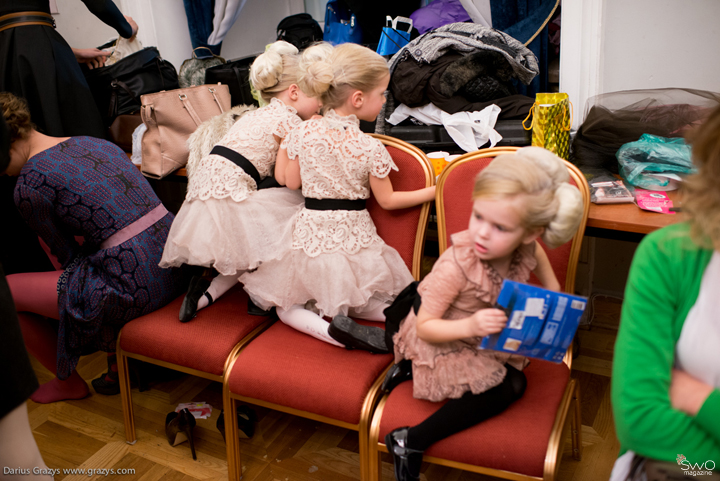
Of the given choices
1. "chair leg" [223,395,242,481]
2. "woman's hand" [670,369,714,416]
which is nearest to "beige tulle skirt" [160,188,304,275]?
"chair leg" [223,395,242,481]

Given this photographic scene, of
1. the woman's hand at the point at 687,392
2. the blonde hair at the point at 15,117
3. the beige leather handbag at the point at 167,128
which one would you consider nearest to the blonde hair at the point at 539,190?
the woman's hand at the point at 687,392

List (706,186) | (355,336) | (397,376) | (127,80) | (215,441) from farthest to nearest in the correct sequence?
Result: (127,80) < (215,441) < (355,336) < (397,376) < (706,186)

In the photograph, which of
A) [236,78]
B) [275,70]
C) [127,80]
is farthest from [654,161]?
[127,80]

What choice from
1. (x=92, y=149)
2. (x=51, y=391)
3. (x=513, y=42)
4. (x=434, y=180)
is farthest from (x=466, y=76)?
(x=51, y=391)

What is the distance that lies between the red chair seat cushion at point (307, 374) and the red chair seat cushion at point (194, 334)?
0.11 meters

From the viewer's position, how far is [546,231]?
1170mm

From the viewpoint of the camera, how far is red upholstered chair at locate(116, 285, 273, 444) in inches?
69.5

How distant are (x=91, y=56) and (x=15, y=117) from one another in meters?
1.28

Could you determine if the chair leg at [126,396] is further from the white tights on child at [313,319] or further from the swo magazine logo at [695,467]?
the swo magazine logo at [695,467]

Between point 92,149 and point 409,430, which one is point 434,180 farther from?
point 92,149

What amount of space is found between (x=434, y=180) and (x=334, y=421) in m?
0.80

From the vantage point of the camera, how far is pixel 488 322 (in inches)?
45.8

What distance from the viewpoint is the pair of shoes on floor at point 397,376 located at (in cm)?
150

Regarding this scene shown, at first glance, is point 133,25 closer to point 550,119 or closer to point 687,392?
point 550,119
